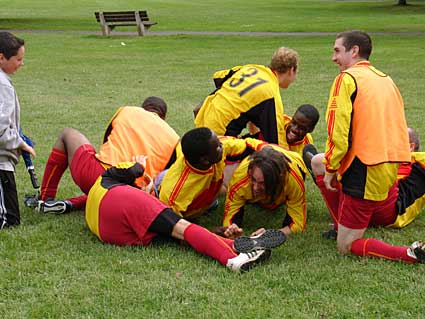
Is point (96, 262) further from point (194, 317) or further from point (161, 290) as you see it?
point (194, 317)

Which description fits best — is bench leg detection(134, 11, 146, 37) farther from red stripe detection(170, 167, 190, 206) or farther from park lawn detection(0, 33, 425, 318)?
red stripe detection(170, 167, 190, 206)

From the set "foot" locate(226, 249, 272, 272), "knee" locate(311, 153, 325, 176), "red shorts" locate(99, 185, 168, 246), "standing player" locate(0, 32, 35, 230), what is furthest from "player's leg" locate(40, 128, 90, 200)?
"foot" locate(226, 249, 272, 272)

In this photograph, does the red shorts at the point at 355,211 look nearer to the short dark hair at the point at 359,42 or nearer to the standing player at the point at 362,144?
the standing player at the point at 362,144

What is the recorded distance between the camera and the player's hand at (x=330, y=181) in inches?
188

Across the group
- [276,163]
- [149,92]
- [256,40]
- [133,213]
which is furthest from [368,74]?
[256,40]

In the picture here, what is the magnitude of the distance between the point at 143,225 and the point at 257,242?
781 mm

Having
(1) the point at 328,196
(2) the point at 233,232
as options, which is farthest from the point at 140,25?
(2) the point at 233,232

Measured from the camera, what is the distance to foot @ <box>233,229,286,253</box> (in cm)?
450

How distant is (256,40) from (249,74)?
55.6ft

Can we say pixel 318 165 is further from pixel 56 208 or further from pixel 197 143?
pixel 56 208

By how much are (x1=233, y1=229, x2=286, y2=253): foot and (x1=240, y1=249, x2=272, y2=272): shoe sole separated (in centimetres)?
4

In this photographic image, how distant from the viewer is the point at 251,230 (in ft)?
17.9

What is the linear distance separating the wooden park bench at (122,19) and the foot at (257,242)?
2170cm

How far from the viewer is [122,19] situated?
25.9 meters
